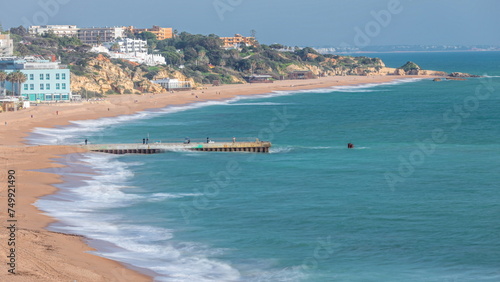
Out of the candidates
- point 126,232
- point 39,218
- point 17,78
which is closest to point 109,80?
point 17,78

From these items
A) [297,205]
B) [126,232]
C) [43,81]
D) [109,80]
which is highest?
[109,80]

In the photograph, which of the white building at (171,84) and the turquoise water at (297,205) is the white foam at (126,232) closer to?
the turquoise water at (297,205)

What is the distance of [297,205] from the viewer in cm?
4959

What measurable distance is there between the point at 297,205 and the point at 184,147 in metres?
29.1

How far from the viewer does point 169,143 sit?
77.7m

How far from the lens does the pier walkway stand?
74.7m

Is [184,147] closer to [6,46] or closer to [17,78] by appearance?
[17,78]

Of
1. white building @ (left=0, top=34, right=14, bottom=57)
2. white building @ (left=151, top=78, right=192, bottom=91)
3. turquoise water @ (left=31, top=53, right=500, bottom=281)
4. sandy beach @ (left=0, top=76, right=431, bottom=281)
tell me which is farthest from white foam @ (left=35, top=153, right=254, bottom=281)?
white building @ (left=0, top=34, right=14, bottom=57)

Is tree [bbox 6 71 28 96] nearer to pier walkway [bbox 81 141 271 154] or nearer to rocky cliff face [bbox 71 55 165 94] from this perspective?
rocky cliff face [bbox 71 55 165 94]

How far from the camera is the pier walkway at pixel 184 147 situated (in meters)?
74.7

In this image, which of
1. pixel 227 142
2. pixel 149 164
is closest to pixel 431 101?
pixel 227 142

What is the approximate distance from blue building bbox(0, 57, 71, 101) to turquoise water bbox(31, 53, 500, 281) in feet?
110

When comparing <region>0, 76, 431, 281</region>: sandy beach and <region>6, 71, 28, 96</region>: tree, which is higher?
<region>6, 71, 28, 96</region>: tree

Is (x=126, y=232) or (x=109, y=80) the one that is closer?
(x=126, y=232)
